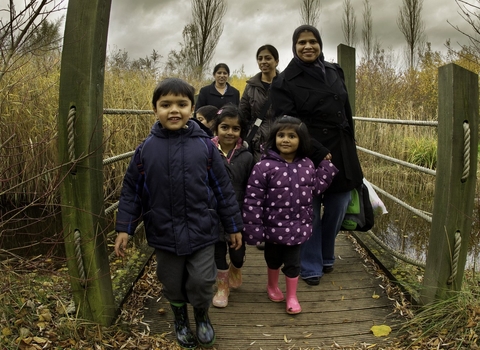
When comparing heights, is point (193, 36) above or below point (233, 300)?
above

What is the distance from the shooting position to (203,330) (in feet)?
7.43

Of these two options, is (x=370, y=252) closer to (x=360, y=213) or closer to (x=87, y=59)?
(x=360, y=213)

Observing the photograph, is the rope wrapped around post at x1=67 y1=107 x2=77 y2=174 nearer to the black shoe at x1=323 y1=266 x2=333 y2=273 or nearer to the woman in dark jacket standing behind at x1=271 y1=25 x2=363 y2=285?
the woman in dark jacket standing behind at x1=271 y1=25 x2=363 y2=285

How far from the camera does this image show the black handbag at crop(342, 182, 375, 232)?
3.02 meters

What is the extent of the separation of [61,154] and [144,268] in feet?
4.34

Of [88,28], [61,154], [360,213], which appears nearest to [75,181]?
[61,154]

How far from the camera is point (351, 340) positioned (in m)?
2.35

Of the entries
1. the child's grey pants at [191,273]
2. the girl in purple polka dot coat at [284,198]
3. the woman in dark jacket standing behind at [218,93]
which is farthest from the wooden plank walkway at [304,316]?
the woman in dark jacket standing behind at [218,93]

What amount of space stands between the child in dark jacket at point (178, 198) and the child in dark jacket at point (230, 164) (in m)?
0.45

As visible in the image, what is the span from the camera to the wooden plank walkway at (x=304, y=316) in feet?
7.75

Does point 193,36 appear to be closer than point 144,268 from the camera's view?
No

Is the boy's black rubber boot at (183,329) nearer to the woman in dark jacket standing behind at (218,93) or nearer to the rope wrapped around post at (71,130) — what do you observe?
the rope wrapped around post at (71,130)

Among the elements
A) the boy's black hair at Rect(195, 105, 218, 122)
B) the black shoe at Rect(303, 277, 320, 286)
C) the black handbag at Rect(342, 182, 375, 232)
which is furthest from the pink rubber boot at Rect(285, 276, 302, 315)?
the boy's black hair at Rect(195, 105, 218, 122)

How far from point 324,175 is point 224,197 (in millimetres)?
820
